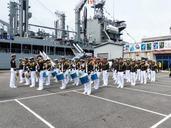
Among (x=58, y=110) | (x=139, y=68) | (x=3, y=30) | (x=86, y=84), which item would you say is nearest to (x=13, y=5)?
(x=3, y=30)

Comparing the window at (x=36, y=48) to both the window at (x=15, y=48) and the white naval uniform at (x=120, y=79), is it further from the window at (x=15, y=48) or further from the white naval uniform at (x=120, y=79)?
the white naval uniform at (x=120, y=79)

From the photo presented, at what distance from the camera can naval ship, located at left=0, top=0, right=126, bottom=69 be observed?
1859 inches

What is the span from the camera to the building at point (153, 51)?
45.5 metres

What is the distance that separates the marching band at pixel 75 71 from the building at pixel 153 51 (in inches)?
1033

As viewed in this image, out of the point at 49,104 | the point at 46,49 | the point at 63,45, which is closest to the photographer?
the point at 49,104

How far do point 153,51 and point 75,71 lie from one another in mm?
33224

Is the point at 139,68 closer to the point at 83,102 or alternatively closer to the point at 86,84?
the point at 86,84

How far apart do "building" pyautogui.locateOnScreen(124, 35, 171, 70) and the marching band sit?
26.2m

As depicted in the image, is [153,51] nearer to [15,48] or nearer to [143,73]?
[15,48]

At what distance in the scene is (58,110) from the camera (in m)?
8.99

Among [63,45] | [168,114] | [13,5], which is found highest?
[13,5]

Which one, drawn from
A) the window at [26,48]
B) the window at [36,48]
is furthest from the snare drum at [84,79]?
the window at [36,48]

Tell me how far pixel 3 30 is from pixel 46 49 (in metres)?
9.34

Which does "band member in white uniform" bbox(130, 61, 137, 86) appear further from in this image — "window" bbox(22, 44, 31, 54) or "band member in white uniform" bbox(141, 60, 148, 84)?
"window" bbox(22, 44, 31, 54)
